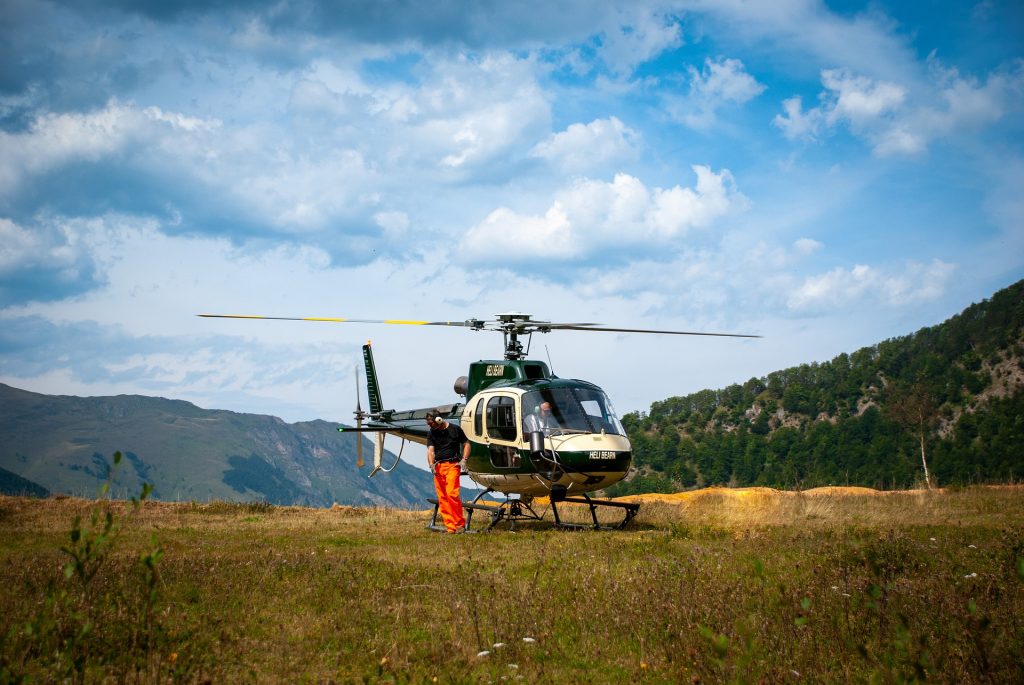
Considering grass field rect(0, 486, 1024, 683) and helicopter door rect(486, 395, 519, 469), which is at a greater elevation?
helicopter door rect(486, 395, 519, 469)

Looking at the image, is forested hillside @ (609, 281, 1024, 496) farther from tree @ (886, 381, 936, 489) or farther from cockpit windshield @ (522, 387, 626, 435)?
cockpit windshield @ (522, 387, 626, 435)

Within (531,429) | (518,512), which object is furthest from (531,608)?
(518,512)

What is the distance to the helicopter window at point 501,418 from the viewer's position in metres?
17.1

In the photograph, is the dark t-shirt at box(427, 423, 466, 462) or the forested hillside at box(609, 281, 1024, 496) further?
the forested hillside at box(609, 281, 1024, 496)

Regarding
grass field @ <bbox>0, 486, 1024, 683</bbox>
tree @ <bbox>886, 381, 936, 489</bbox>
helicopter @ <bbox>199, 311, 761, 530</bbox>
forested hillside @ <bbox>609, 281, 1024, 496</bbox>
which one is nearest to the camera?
grass field @ <bbox>0, 486, 1024, 683</bbox>

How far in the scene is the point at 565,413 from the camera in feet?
54.7

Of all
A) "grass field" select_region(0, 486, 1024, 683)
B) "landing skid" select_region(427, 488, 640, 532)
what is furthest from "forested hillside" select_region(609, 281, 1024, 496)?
"grass field" select_region(0, 486, 1024, 683)

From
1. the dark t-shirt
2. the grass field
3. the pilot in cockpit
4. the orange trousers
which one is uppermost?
the pilot in cockpit

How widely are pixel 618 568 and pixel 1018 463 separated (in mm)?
104373

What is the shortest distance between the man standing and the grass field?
5.88 ft

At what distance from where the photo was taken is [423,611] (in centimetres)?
928

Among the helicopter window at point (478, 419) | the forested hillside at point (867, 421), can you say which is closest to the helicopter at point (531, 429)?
the helicopter window at point (478, 419)

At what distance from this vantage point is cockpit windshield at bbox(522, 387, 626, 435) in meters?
16.6

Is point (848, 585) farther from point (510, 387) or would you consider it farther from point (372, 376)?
point (372, 376)
